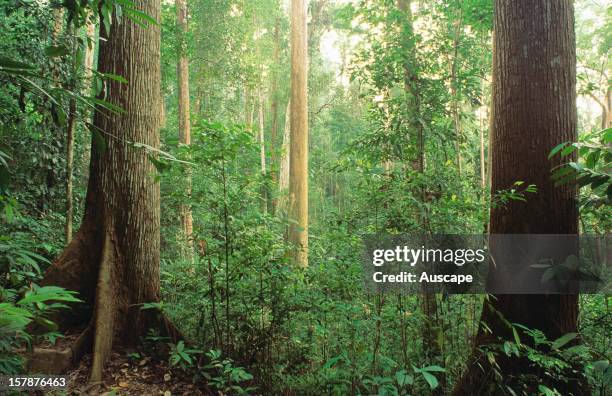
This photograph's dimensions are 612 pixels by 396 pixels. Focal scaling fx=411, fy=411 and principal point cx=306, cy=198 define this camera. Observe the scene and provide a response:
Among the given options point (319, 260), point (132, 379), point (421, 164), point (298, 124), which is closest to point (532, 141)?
point (421, 164)

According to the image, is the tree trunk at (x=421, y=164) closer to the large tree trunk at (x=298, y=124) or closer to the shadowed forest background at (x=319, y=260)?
the shadowed forest background at (x=319, y=260)

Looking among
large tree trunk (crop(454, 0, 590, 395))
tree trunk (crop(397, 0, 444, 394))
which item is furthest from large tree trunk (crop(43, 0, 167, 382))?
large tree trunk (crop(454, 0, 590, 395))

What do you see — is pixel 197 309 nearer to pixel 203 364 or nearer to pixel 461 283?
pixel 203 364

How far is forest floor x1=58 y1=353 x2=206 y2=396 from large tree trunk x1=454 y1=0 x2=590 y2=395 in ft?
8.26

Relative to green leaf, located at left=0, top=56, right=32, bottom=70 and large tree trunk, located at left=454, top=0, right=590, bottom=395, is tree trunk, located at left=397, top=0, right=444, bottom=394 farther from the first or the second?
green leaf, located at left=0, top=56, right=32, bottom=70

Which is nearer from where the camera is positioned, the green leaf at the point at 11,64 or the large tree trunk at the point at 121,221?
the green leaf at the point at 11,64

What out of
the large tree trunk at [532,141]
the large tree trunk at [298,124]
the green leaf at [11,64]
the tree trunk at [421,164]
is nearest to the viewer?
the green leaf at [11,64]

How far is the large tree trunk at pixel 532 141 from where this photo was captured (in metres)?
3.44

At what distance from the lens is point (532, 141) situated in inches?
141

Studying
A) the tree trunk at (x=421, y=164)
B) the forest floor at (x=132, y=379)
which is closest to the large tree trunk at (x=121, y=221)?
the forest floor at (x=132, y=379)

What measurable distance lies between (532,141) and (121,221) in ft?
12.9

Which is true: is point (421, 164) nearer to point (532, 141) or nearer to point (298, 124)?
point (532, 141)

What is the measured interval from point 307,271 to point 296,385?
116 cm

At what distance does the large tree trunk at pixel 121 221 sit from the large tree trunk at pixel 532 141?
10.5 ft
